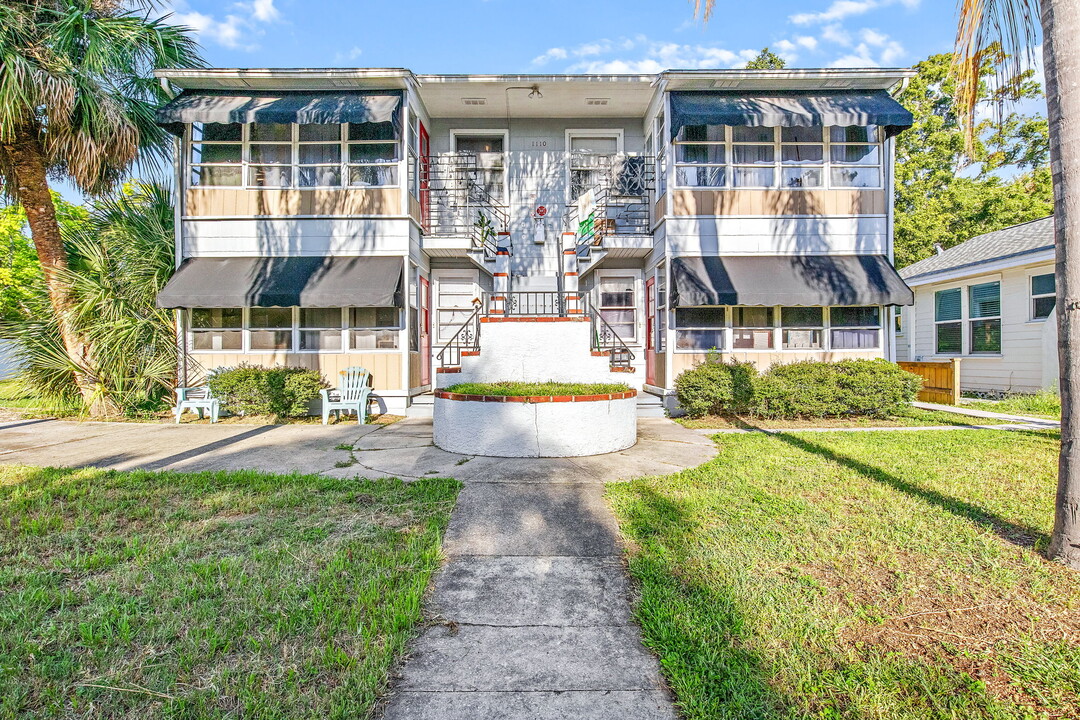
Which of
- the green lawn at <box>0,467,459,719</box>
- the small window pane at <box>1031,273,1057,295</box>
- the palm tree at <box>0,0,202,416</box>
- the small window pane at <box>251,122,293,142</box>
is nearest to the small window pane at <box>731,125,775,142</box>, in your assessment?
the small window pane at <box>1031,273,1057,295</box>

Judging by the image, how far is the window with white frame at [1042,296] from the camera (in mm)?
11266

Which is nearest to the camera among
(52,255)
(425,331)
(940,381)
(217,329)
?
(52,255)

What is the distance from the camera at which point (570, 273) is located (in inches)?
395

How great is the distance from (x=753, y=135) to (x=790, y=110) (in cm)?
93

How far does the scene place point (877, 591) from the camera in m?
2.93

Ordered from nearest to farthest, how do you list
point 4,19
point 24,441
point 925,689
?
point 925,689
point 24,441
point 4,19

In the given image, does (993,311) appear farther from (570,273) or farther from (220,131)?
(220,131)

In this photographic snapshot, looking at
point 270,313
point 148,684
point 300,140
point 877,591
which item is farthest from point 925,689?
point 300,140

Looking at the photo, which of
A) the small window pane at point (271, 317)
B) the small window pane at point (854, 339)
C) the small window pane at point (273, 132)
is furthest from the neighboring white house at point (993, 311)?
the small window pane at point (273, 132)

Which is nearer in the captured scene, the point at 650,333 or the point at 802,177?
the point at 802,177

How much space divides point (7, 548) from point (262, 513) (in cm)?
156

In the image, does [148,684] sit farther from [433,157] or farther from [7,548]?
[433,157]

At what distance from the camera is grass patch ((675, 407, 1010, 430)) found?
352 inches

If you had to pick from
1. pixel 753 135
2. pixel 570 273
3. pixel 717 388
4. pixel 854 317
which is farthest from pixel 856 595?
pixel 753 135
